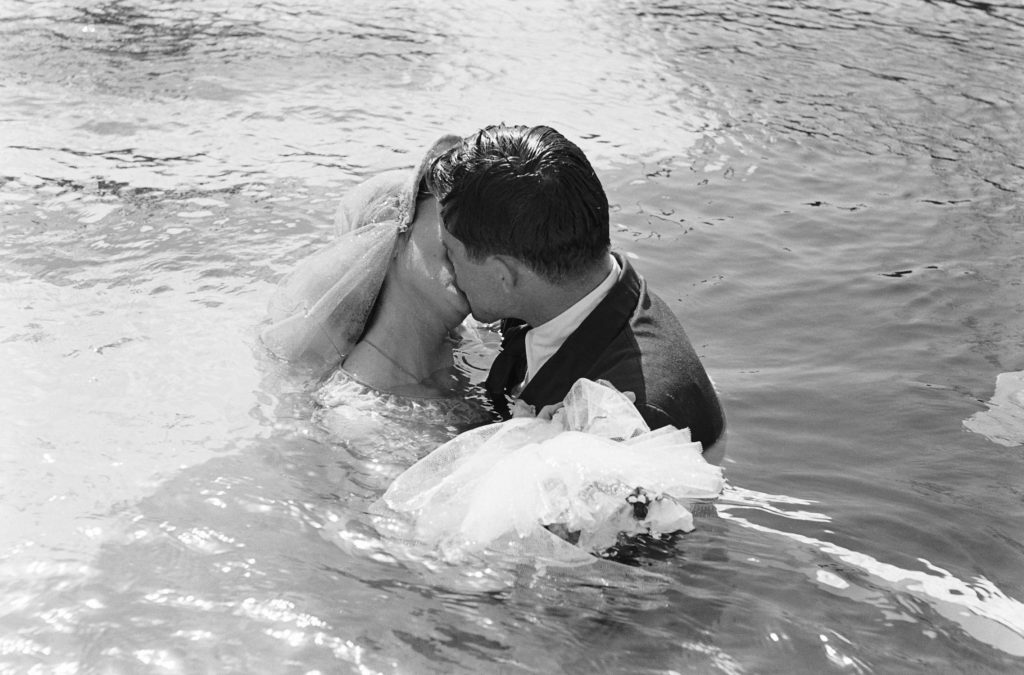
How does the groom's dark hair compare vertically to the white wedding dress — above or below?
above

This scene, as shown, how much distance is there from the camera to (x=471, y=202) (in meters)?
3.39

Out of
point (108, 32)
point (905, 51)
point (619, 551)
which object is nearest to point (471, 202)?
point (619, 551)

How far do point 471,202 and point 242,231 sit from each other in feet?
9.36

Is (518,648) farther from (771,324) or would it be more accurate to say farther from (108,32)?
(108,32)

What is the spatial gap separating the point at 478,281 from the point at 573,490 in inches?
34.6

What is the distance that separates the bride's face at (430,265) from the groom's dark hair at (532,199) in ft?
1.44

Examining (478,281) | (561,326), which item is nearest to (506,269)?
(478,281)

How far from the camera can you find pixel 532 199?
10.8 ft

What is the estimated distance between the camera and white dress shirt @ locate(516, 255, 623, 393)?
3.40 metres

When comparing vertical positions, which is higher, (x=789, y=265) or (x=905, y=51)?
(x=905, y=51)

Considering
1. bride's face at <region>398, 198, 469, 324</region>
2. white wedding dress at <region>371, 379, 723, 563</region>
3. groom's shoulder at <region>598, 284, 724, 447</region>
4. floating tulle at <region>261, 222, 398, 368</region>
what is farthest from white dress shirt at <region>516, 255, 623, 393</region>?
floating tulle at <region>261, 222, 398, 368</region>

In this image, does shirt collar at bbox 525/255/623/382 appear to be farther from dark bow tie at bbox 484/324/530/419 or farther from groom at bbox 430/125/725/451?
dark bow tie at bbox 484/324/530/419

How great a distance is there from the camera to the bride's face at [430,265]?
3871 millimetres

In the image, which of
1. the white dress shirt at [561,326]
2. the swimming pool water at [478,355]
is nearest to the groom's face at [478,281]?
the white dress shirt at [561,326]
